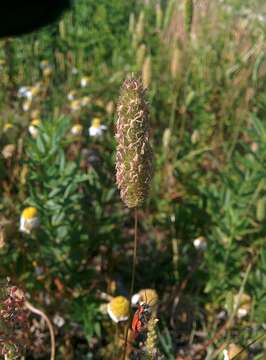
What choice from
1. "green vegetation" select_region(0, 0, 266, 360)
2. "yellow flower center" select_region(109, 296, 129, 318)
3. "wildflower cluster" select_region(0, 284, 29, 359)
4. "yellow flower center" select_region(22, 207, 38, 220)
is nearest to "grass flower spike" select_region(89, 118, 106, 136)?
"green vegetation" select_region(0, 0, 266, 360)

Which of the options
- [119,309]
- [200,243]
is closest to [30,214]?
[119,309]

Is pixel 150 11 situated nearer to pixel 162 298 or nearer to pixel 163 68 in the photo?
pixel 163 68

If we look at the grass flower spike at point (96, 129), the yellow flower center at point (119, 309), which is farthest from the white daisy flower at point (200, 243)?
the grass flower spike at point (96, 129)

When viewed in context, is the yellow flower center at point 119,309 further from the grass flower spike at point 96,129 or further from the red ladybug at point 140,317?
the grass flower spike at point 96,129

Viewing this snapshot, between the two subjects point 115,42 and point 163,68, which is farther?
point 115,42

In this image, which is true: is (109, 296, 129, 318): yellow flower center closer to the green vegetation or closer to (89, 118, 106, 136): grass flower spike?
the green vegetation

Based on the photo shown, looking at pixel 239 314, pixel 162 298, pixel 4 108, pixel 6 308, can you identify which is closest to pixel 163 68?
pixel 4 108
